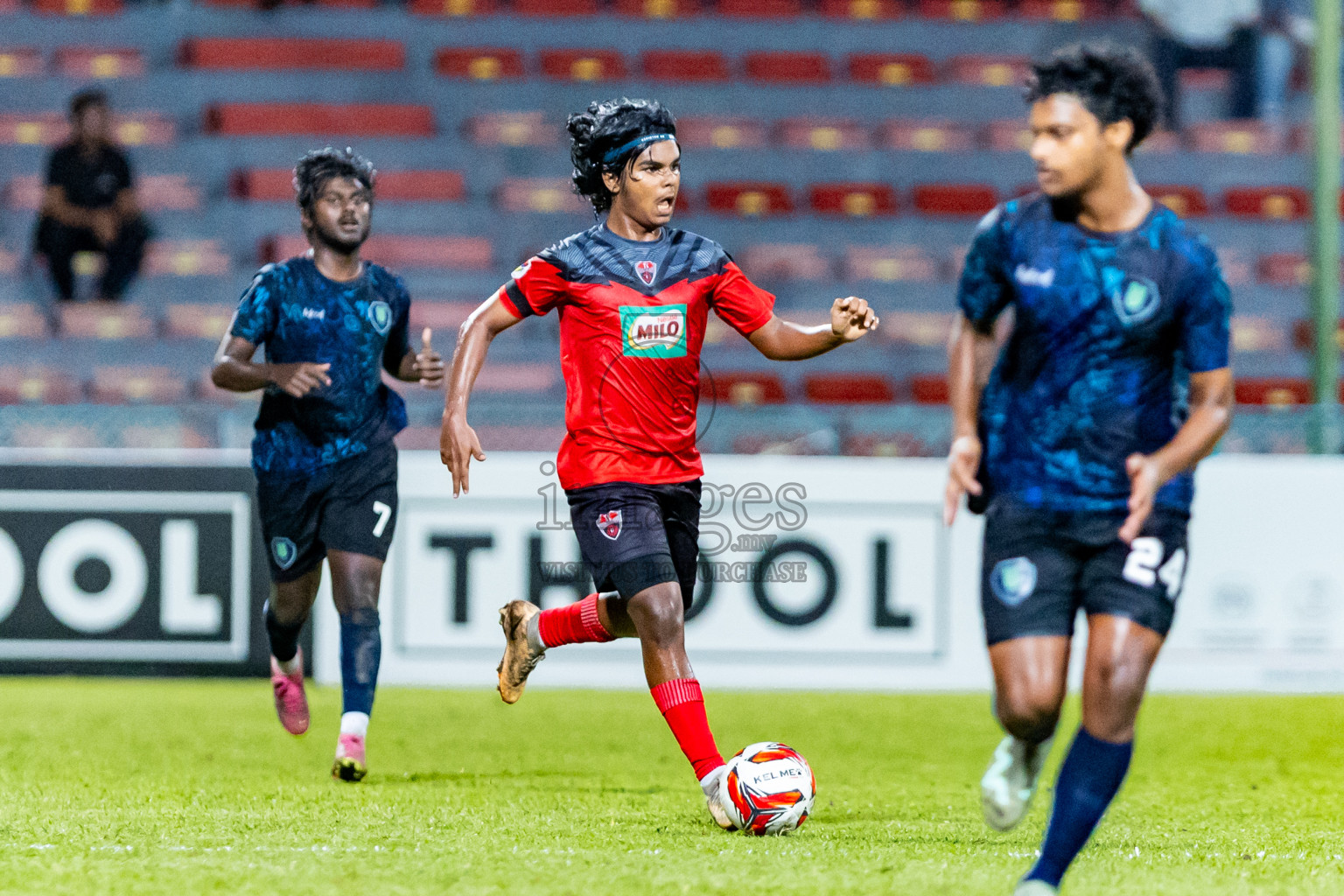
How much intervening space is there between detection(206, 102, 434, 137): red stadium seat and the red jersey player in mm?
9459

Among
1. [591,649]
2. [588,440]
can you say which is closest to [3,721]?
[591,649]

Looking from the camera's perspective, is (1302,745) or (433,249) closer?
(1302,745)

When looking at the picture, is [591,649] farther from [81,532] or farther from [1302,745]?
[1302,745]

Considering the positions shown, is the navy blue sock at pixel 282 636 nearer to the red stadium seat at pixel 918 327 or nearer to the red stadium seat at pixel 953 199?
the red stadium seat at pixel 918 327

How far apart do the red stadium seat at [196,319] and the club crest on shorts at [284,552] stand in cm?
693

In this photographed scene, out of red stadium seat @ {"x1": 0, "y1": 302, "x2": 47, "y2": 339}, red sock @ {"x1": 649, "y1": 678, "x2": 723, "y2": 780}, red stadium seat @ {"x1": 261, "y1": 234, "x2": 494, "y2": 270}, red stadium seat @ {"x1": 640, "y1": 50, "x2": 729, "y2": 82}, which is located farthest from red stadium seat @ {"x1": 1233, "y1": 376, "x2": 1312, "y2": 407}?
red stadium seat @ {"x1": 0, "y1": 302, "x2": 47, "y2": 339}

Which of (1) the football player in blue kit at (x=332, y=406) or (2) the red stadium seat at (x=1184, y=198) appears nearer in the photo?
(1) the football player in blue kit at (x=332, y=406)

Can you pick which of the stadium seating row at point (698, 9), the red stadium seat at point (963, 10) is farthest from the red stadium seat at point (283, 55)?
the red stadium seat at point (963, 10)

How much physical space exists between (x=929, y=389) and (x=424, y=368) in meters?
7.01

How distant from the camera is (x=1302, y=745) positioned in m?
6.95

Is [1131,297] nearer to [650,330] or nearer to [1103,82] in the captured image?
[1103,82]

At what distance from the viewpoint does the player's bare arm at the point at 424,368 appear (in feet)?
19.1

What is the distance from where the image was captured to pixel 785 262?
13.4 meters

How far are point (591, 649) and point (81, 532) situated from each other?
2.59 metres
